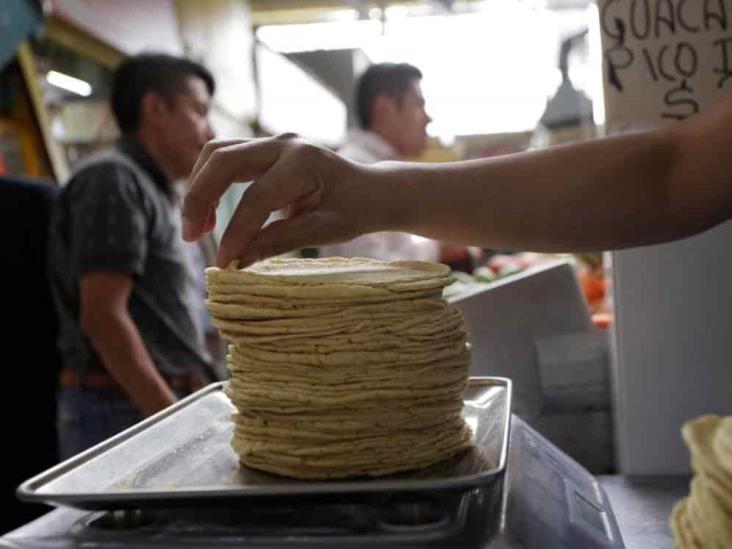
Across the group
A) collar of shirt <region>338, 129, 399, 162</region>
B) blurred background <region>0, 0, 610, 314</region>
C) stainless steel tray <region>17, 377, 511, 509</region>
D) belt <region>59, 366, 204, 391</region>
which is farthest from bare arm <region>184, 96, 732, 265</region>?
collar of shirt <region>338, 129, 399, 162</region>

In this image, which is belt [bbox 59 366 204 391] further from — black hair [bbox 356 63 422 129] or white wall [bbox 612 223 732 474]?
black hair [bbox 356 63 422 129]

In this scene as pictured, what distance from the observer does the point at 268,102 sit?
7109 mm

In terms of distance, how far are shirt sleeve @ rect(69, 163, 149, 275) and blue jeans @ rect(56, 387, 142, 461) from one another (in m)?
0.32

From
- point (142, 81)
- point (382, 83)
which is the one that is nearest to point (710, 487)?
point (142, 81)

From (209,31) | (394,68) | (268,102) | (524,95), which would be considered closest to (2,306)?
(394,68)

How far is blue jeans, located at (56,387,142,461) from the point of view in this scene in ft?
7.30

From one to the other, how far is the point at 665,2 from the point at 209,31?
4.88 m

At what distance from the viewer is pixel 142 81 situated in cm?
250

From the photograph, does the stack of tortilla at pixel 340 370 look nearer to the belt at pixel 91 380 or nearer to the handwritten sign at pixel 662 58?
the handwritten sign at pixel 662 58

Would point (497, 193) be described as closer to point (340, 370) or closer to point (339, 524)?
point (340, 370)

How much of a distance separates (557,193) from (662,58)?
0.38 metres

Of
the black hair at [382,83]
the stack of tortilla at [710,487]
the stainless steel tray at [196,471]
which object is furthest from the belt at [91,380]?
the stack of tortilla at [710,487]

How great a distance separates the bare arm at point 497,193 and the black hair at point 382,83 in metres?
2.51

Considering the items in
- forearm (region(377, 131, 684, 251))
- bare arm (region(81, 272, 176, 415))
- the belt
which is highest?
forearm (region(377, 131, 684, 251))
